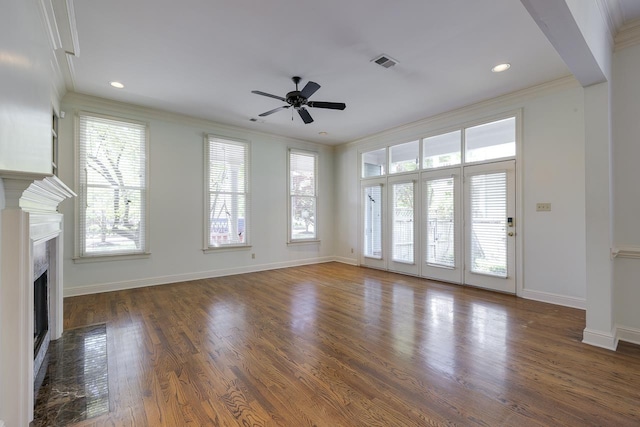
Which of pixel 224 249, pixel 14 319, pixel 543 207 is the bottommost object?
pixel 224 249

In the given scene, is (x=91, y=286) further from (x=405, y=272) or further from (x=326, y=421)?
(x=405, y=272)

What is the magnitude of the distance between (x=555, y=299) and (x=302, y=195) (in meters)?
4.92

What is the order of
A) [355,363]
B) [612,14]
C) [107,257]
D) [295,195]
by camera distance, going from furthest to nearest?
1. [295,195]
2. [107,257]
3. [612,14]
4. [355,363]

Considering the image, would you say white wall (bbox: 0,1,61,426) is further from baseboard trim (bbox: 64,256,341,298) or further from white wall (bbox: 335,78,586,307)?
white wall (bbox: 335,78,586,307)

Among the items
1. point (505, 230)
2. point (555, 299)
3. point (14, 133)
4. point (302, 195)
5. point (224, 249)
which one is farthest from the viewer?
point (302, 195)

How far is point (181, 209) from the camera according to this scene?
5191 millimetres

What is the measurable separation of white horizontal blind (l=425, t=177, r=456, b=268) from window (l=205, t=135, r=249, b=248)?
3597 mm

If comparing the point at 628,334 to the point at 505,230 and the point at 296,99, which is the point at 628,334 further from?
the point at 296,99

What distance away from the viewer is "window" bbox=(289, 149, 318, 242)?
6684mm

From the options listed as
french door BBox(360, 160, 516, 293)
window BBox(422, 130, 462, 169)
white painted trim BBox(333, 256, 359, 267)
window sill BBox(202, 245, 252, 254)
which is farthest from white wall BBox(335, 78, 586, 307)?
window sill BBox(202, 245, 252, 254)

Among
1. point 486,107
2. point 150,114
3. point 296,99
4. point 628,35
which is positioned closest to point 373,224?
point 486,107

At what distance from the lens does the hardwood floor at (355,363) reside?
5.77ft

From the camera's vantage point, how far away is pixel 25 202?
1688 mm

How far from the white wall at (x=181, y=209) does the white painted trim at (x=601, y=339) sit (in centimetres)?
503
